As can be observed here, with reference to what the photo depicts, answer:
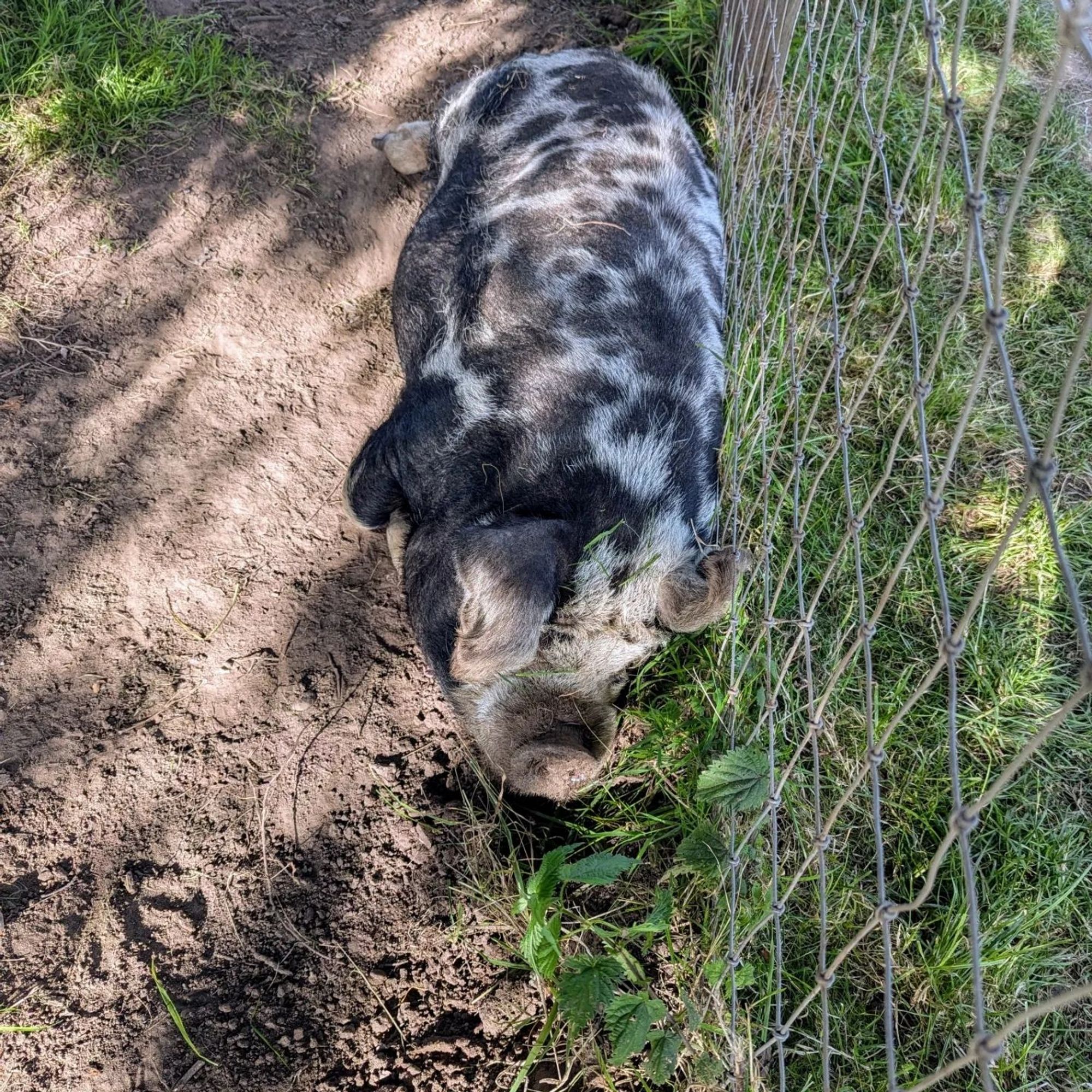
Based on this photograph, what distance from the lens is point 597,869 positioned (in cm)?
226

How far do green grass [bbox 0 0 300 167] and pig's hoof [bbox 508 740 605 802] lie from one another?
270cm

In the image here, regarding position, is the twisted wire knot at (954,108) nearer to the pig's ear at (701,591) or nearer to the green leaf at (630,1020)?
the pig's ear at (701,591)

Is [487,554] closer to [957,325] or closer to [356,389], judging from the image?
[356,389]

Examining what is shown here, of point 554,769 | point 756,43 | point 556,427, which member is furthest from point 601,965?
point 756,43

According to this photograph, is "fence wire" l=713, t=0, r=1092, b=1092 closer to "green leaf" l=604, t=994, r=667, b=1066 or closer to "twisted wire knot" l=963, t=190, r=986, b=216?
"twisted wire knot" l=963, t=190, r=986, b=216

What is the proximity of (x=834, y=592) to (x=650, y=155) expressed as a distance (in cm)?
167

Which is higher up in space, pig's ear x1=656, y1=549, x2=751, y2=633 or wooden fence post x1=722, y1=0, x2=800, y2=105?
wooden fence post x1=722, y1=0, x2=800, y2=105

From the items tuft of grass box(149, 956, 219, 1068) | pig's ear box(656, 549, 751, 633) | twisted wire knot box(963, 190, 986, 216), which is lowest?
tuft of grass box(149, 956, 219, 1068)

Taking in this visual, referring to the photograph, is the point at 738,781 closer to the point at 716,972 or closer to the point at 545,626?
the point at 716,972

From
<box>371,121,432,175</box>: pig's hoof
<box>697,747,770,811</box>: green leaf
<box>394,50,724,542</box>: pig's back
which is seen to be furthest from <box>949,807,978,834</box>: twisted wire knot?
<box>371,121,432,175</box>: pig's hoof

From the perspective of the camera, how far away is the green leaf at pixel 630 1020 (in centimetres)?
203

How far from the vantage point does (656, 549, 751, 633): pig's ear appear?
2.55 meters

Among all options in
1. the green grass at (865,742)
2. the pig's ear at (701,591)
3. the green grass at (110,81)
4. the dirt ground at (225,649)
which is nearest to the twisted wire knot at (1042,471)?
the green grass at (865,742)

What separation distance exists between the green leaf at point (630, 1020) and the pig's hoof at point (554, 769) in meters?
0.54
